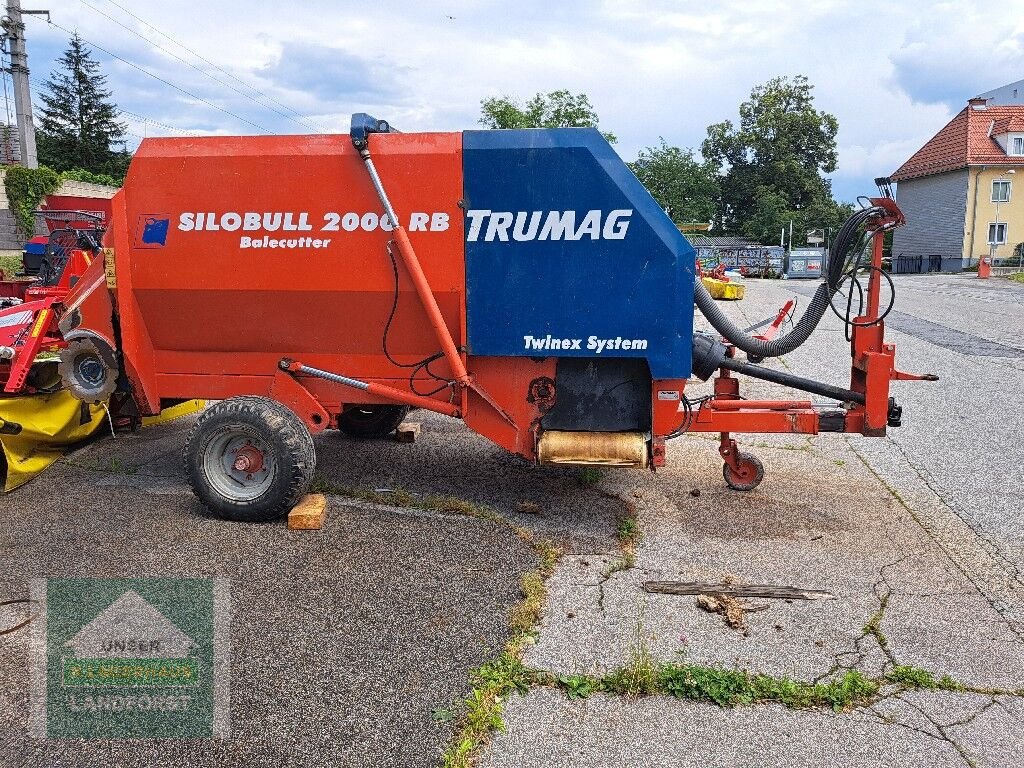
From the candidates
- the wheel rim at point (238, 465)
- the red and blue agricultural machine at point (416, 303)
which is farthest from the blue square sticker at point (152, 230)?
the wheel rim at point (238, 465)

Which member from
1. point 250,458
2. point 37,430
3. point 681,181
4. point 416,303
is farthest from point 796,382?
point 681,181

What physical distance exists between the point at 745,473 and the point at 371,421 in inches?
121

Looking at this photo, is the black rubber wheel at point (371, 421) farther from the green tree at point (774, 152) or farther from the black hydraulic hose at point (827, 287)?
the green tree at point (774, 152)

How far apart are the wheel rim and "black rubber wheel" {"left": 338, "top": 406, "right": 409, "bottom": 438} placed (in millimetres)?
1812

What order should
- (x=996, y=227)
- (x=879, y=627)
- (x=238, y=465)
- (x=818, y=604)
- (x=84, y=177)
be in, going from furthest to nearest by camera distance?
1. (x=996, y=227)
2. (x=84, y=177)
3. (x=238, y=465)
4. (x=818, y=604)
5. (x=879, y=627)

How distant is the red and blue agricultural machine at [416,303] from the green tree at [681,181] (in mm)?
57857

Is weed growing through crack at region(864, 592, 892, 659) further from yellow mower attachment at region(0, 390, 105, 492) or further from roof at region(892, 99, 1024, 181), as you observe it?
roof at region(892, 99, 1024, 181)

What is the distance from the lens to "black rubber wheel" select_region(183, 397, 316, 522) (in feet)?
15.5

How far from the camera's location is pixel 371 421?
267 inches

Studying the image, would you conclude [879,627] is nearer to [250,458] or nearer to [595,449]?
[595,449]

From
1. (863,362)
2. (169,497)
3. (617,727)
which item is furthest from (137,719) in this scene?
(863,362)

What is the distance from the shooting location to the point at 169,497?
5254 mm

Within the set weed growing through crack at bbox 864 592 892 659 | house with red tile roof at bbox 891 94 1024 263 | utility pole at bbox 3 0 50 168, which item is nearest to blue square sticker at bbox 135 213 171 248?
weed growing through crack at bbox 864 592 892 659

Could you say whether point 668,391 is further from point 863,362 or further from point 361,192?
point 361,192
